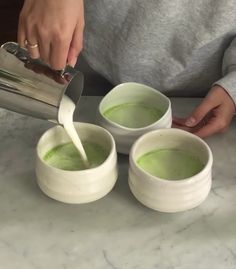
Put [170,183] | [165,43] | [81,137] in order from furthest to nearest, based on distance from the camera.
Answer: [165,43], [81,137], [170,183]

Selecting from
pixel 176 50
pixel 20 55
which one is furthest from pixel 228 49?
pixel 20 55

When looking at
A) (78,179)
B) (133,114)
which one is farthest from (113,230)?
(133,114)

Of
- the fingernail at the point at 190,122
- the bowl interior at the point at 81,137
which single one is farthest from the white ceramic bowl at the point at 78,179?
the fingernail at the point at 190,122

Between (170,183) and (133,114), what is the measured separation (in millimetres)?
172

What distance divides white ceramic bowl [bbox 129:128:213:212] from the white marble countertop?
0.9 inches

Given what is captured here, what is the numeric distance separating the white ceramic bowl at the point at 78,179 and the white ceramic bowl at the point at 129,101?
0.07ft

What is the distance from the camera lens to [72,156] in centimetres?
65

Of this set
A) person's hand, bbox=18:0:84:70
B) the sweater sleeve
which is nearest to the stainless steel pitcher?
person's hand, bbox=18:0:84:70

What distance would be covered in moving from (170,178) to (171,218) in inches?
1.7

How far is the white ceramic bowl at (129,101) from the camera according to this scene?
25.8 inches

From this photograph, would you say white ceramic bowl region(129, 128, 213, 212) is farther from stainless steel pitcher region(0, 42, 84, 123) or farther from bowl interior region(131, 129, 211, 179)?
stainless steel pitcher region(0, 42, 84, 123)

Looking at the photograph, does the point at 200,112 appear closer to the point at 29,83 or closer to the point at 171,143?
the point at 171,143

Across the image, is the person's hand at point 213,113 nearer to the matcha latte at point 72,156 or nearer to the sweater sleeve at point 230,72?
the sweater sleeve at point 230,72

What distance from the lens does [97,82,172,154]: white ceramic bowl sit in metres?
0.66
